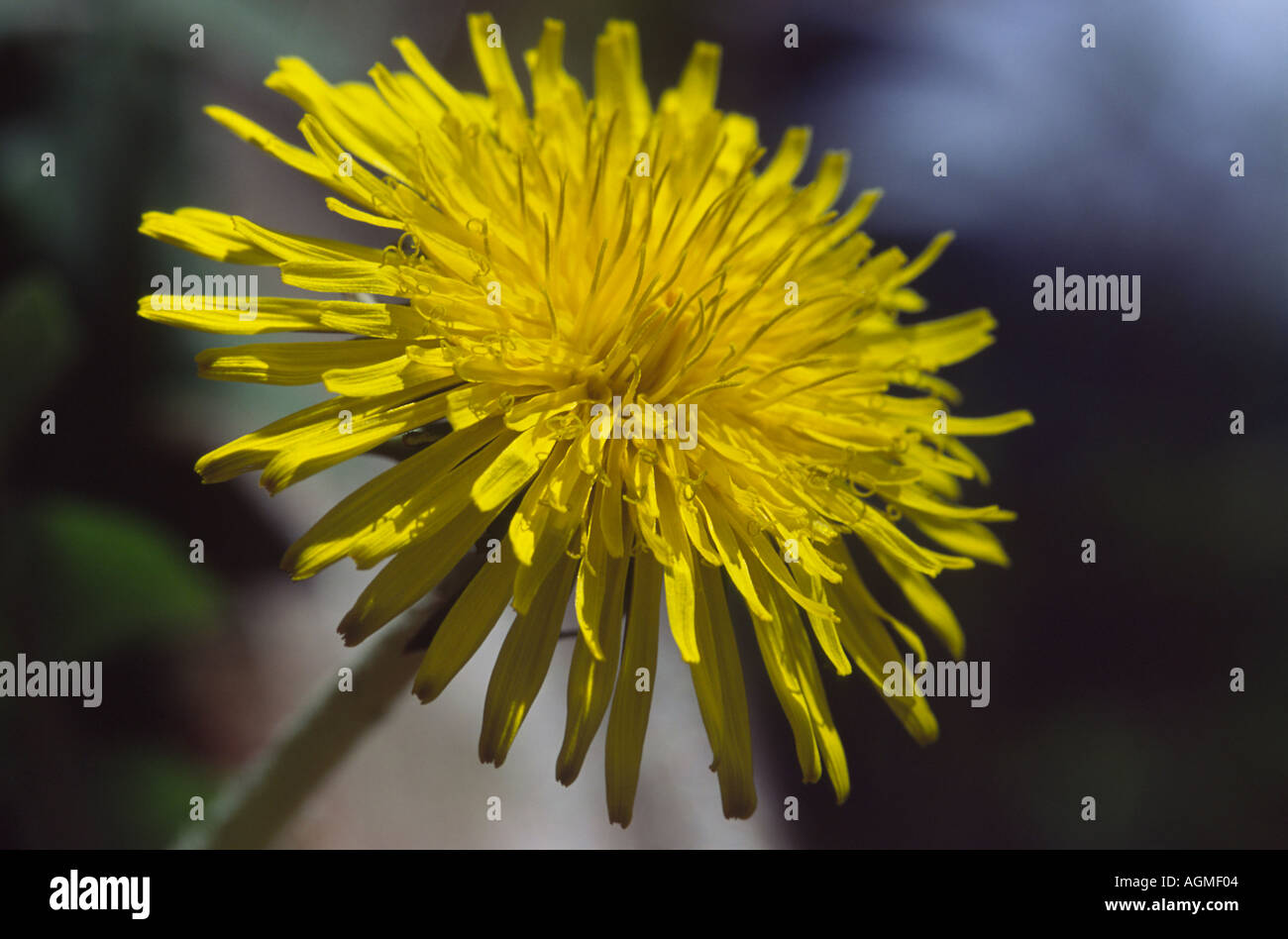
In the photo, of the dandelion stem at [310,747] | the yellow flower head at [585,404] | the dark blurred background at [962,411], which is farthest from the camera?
the dark blurred background at [962,411]

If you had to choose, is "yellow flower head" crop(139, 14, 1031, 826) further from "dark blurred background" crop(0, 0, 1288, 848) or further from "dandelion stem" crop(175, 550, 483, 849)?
"dark blurred background" crop(0, 0, 1288, 848)

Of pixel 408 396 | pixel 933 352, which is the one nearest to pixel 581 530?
pixel 408 396

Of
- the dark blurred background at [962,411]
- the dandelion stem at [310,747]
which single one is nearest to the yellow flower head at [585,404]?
the dandelion stem at [310,747]

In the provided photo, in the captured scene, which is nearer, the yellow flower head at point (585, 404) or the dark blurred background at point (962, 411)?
the yellow flower head at point (585, 404)

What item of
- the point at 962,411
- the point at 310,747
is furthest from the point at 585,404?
the point at 962,411

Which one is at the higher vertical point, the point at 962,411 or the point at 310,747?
the point at 962,411

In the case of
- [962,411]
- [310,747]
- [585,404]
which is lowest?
[310,747]

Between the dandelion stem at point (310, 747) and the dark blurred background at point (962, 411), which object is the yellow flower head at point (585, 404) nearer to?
the dandelion stem at point (310, 747)

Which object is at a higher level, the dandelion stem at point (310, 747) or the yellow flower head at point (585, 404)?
the yellow flower head at point (585, 404)

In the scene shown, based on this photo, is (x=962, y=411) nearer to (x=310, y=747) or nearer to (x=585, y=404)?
(x=585, y=404)
